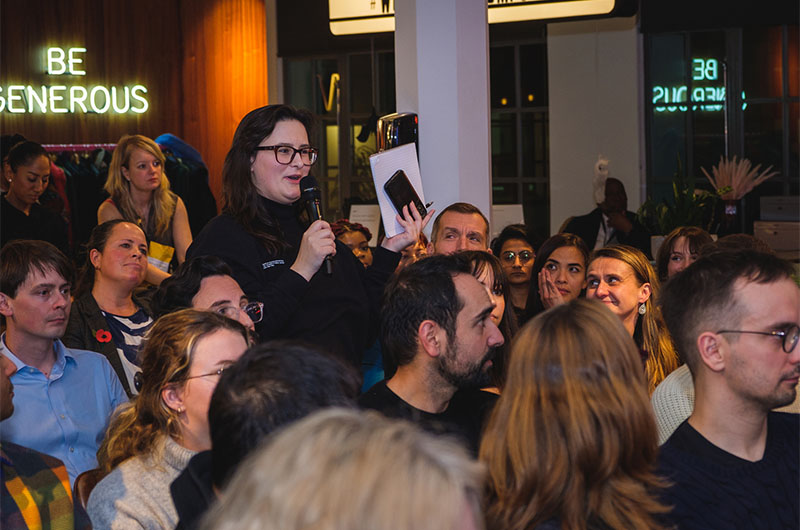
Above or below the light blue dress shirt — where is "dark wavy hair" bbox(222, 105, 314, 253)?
above

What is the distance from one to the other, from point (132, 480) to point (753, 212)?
696cm

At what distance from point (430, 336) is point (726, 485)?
0.83 metres

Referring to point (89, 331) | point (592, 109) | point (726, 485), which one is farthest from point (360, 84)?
point (726, 485)

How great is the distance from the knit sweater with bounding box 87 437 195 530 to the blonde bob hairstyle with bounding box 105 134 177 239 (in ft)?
9.83

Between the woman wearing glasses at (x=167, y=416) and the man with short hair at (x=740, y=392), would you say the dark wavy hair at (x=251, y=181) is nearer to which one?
the woman wearing glasses at (x=167, y=416)

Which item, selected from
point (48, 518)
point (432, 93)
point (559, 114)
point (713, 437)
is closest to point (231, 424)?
point (48, 518)

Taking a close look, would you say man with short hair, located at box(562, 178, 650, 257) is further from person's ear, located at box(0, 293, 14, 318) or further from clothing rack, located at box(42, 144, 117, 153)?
clothing rack, located at box(42, 144, 117, 153)

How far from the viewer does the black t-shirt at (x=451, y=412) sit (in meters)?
2.23

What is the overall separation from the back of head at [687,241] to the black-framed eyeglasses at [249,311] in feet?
6.34

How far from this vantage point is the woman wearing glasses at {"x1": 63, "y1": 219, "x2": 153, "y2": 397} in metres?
3.48

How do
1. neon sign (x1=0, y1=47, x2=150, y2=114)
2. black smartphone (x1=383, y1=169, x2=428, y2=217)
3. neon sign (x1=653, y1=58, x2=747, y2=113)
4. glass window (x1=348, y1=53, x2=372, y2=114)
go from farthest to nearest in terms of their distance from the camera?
glass window (x1=348, y1=53, x2=372, y2=114)
neon sign (x1=653, y1=58, x2=747, y2=113)
neon sign (x1=0, y1=47, x2=150, y2=114)
black smartphone (x1=383, y1=169, x2=428, y2=217)

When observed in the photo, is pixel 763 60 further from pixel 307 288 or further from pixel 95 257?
pixel 307 288

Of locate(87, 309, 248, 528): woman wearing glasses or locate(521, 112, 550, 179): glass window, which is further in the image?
locate(521, 112, 550, 179): glass window

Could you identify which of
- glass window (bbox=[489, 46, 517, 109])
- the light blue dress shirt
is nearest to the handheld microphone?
the light blue dress shirt
